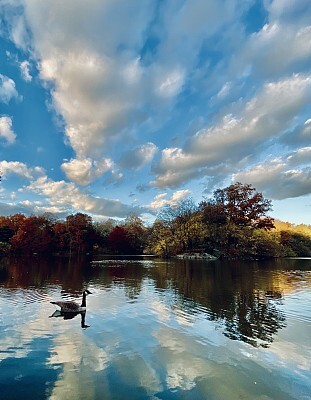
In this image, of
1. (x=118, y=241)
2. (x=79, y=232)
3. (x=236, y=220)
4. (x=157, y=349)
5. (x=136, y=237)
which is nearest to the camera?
(x=157, y=349)

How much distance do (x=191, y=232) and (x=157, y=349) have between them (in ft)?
189

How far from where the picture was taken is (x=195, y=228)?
65.7m

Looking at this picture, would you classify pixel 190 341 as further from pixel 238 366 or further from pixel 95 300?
pixel 95 300

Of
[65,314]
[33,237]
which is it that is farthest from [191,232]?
[65,314]

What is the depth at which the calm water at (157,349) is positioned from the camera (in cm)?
648

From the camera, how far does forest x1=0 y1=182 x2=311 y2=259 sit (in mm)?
64750

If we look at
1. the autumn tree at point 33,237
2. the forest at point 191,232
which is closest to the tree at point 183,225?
the forest at point 191,232

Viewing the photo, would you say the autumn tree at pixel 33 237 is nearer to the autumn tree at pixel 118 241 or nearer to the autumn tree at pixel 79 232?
the autumn tree at pixel 79 232

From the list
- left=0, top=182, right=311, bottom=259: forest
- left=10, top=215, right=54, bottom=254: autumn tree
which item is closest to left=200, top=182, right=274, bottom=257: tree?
left=0, top=182, right=311, bottom=259: forest

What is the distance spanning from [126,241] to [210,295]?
6670 cm

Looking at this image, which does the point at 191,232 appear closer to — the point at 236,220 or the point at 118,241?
the point at 236,220

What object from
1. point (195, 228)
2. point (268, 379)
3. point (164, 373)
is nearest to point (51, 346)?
point (164, 373)

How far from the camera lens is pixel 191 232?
65.8m

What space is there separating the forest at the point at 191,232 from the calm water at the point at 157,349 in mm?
48999
